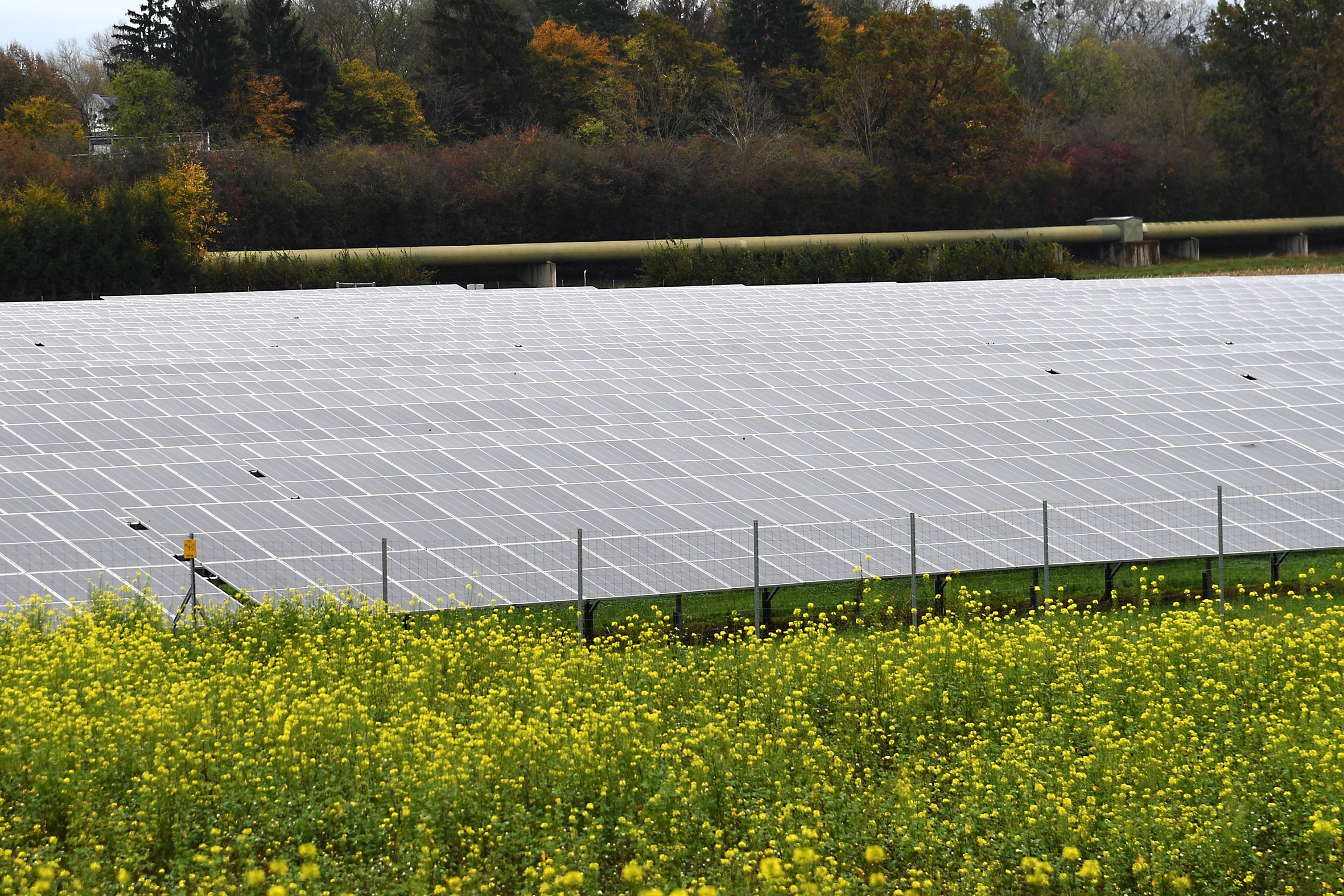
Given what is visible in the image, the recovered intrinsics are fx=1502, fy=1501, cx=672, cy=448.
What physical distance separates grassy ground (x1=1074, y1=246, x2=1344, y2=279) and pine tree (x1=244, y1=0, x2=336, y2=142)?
41.3 m

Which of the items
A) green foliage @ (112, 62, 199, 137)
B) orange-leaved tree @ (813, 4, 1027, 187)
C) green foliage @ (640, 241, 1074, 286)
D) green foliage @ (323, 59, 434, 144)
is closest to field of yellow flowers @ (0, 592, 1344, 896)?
green foliage @ (640, 241, 1074, 286)

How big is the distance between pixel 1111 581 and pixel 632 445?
767 cm

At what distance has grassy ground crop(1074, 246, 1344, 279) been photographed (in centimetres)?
7712

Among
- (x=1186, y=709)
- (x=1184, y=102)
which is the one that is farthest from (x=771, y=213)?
(x=1186, y=709)

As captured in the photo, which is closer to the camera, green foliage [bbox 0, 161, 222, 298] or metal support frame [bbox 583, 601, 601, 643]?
metal support frame [bbox 583, 601, 601, 643]

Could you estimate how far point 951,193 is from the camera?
8331 cm

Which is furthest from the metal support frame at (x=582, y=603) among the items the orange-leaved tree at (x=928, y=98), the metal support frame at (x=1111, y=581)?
the orange-leaved tree at (x=928, y=98)

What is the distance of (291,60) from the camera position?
80562 mm

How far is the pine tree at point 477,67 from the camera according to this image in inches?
3317

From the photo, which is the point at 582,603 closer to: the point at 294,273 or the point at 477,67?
the point at 294,273

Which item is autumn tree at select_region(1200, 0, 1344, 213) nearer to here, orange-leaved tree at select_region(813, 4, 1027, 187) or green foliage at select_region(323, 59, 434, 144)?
orange-leaved tree at select_region(813, 4, 1027, 187)

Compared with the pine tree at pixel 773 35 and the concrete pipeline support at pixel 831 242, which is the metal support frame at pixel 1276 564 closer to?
the concrete pipeline support at pixel 831 242

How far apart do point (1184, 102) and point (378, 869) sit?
95.9 meters

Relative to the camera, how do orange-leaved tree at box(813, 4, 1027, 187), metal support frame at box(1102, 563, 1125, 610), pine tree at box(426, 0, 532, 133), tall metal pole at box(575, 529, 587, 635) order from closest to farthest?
tall metal pole at box(575, 529, 587, 635), metal support frame at box(1102, 563, 1125, 610), orange-leaved tree at box(813, 4, 1027, 187), pine tree at box(426, 0, 532, 133)
